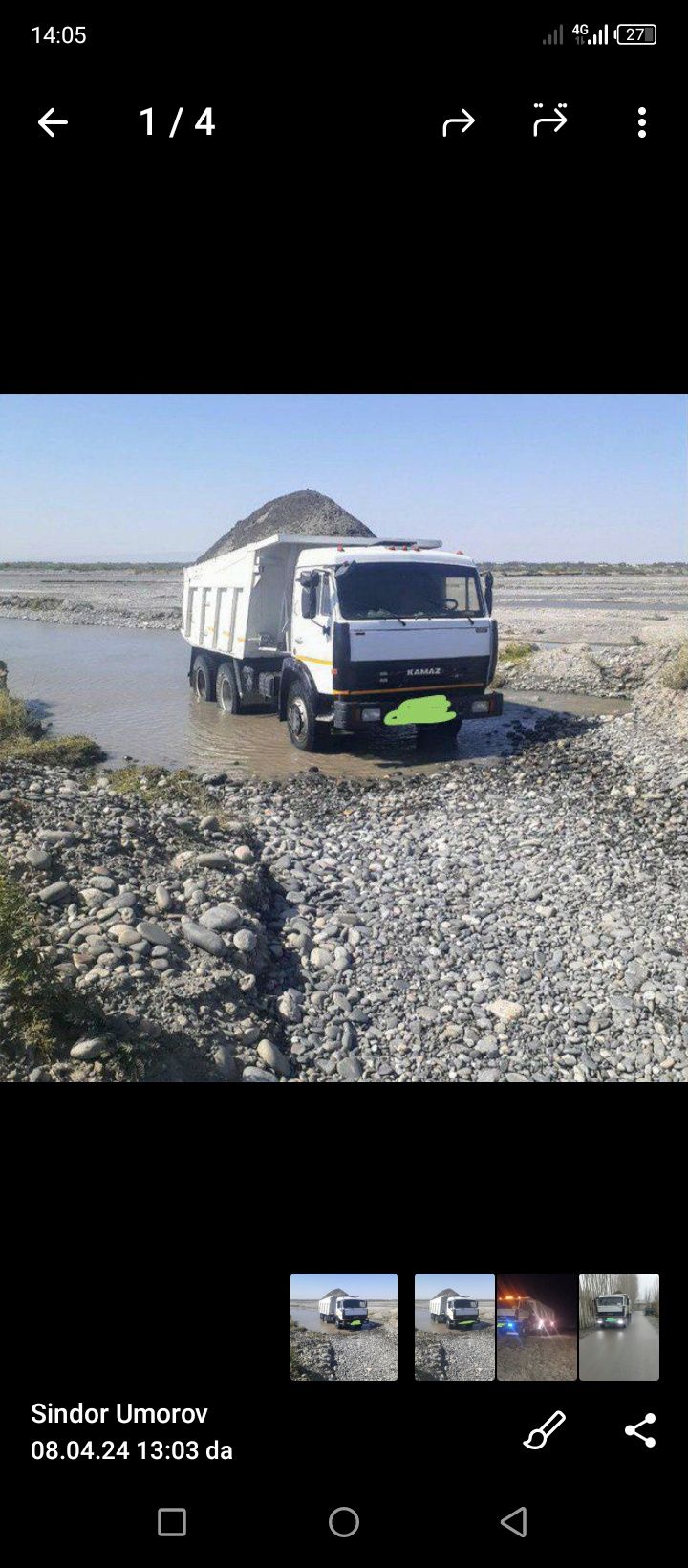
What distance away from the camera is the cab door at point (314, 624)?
9578 millimetres

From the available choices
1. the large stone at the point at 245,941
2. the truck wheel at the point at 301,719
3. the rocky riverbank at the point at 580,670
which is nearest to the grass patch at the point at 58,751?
the truck wheel at the point at 301,719

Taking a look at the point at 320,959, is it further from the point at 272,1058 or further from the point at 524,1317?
the point at 524,1317

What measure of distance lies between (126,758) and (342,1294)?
8.25 metres

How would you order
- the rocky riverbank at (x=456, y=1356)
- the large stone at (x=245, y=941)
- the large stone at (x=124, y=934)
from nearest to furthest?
the rocky riverbank at (x=456, y=1356) → the large stone at (x=124, y=934) → the large stone at (x=245, y=941)

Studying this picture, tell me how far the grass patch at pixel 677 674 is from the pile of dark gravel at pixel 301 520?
5.45 meters

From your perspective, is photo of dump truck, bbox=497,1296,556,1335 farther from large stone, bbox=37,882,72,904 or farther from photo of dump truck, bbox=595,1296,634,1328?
large stone, bbox=37,882,72,904

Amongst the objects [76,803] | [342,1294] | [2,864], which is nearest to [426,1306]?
[342,1294]

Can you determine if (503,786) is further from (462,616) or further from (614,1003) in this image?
(614,1003)

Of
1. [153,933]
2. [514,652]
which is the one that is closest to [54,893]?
[153,933]

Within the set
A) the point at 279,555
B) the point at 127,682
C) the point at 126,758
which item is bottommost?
the point at 126,758

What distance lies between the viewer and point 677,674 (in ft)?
41.7

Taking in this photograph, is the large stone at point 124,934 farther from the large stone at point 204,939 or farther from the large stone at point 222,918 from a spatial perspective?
the large stone at point 222,918

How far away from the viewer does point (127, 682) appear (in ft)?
51.8
